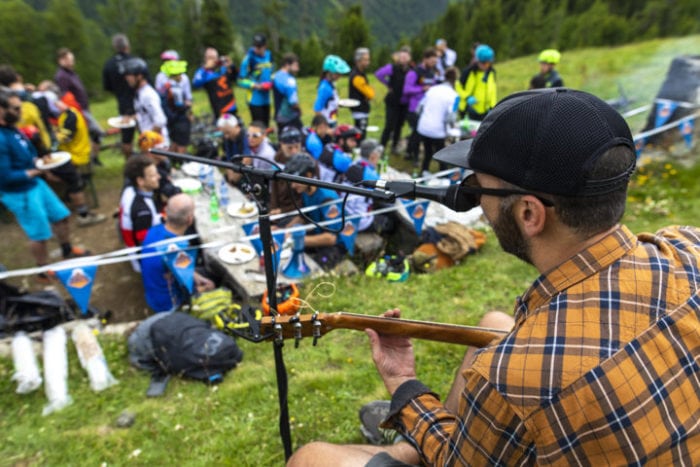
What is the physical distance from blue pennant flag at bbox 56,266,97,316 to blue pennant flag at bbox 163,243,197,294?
713 mm

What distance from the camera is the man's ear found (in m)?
Result: 1.33

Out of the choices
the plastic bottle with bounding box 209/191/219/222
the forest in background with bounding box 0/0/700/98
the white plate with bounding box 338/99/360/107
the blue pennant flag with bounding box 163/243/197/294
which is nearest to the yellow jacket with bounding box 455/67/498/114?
the white plate with bounding box 338/99/360/107

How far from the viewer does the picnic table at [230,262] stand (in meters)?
5.26

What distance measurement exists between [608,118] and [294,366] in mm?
3318

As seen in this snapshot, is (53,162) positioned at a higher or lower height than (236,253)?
higher

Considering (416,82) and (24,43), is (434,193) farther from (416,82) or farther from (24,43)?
(24,43)

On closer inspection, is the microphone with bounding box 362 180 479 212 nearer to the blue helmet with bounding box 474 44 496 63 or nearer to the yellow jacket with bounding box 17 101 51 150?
the yellow jacket with bounding box 17 101 51 150

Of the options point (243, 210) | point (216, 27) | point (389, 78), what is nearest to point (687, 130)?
point (389, 78)

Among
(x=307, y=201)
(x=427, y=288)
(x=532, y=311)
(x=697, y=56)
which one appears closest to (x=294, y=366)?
(x=427, y=288)

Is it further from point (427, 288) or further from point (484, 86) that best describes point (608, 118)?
point (484, 86)

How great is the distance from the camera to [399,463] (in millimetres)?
2051

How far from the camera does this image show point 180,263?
4.95m

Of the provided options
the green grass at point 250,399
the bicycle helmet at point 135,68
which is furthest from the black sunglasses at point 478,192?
the bicycle helmet at point 135,68

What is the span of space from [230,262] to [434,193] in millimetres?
4158
